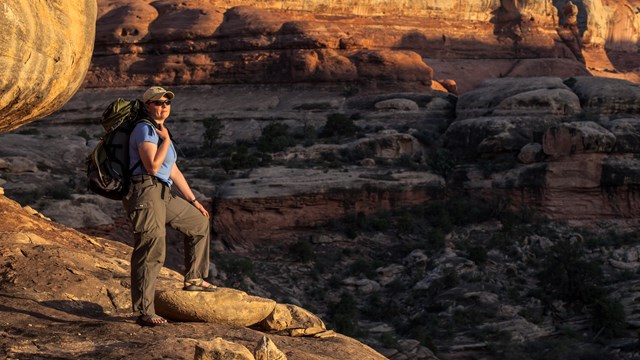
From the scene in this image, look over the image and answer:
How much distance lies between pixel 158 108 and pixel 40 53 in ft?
4.08

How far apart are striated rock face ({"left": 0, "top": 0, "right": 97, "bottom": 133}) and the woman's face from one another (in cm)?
104

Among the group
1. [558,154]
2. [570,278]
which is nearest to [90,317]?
[570,278]

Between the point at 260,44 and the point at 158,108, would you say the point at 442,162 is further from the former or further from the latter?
the point at 158,108

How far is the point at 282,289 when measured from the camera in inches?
897

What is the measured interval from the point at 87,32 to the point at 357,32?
125 ft

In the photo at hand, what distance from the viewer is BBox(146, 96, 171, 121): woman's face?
6.61m

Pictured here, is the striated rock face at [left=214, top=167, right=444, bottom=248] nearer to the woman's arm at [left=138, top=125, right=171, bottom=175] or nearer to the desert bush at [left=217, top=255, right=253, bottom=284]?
the desert bush at [left=217, top=255, right=253, bottom=284]

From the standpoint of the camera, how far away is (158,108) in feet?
21.7

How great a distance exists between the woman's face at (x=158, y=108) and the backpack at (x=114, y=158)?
0.19 feet

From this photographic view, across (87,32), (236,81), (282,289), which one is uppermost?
(87,32)

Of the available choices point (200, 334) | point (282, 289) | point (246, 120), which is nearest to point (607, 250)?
point (282, 289)

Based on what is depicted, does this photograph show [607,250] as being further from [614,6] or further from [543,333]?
[614,6]

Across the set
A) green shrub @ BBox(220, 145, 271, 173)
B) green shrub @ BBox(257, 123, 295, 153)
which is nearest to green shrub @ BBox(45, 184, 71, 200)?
green shrub @ BBox(220, 145, 271, 173)

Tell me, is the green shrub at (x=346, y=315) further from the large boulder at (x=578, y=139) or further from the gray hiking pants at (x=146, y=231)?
the gray hiking pants at (x=146, y=231)
